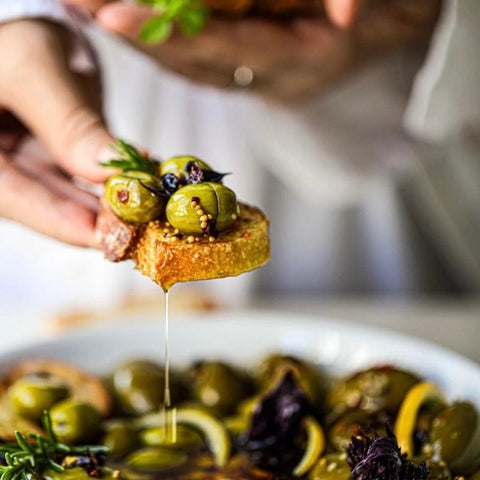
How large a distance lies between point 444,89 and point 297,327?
60 centimetres

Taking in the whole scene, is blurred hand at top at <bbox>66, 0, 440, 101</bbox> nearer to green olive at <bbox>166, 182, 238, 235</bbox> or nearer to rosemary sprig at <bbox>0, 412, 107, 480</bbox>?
green olive at <bbox>166, 182, 238, 235</bbox>

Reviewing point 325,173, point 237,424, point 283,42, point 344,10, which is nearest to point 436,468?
point 237,424

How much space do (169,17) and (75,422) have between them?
674mm

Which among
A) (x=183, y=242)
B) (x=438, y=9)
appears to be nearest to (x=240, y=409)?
(x=183, y=242)

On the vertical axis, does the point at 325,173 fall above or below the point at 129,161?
above

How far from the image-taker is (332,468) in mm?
1063

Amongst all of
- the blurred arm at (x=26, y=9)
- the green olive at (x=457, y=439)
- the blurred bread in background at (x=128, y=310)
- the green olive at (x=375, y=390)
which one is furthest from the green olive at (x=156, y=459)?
the blurred arm at (x=26, y=9)

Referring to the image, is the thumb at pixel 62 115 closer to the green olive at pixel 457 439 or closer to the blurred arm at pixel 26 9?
the blurred arm at pixel 26 9

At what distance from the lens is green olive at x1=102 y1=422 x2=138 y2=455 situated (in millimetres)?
1252

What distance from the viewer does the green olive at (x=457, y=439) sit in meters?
1.12

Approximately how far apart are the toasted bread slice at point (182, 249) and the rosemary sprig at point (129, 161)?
63mm

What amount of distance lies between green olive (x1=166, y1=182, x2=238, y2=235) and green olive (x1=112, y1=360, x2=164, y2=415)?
1.80 feet

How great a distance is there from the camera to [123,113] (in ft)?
7.56

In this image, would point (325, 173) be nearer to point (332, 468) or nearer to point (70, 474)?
point (332, 468)
